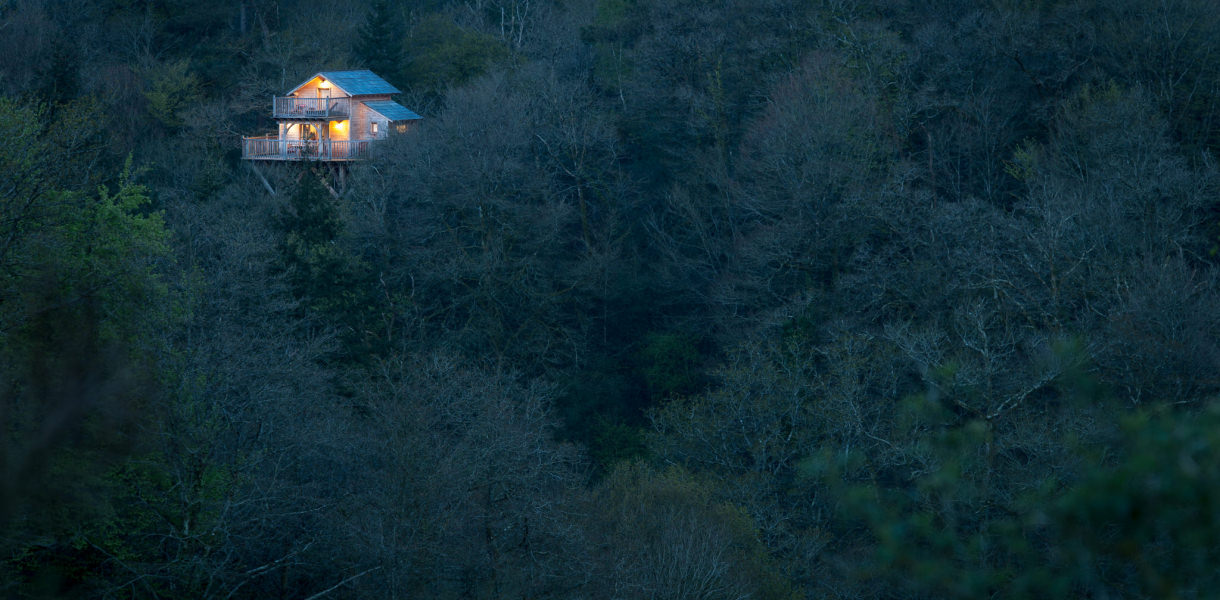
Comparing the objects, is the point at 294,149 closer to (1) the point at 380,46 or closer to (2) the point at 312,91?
(2) the point at 312,91

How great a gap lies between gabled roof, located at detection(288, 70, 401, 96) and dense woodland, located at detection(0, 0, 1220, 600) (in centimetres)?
178

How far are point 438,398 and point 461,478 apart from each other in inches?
102

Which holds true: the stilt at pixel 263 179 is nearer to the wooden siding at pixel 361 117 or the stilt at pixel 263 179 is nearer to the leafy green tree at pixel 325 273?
the wooden siding at pixel 361 117

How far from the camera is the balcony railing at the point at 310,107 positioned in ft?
116

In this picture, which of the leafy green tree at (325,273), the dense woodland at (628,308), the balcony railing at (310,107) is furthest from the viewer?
the balcony railing at (310,107)

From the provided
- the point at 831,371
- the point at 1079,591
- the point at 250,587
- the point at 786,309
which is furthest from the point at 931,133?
the point at 250,587

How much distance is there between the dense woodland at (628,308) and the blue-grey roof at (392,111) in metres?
1.07

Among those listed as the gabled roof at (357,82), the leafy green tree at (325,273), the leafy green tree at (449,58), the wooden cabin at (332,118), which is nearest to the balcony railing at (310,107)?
the wooden cabin at (332,118)

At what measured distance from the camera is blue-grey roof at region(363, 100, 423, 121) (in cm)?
3488

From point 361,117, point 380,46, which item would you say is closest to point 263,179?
point 361,117

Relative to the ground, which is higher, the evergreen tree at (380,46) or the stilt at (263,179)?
the evergreen tree at (380,46)

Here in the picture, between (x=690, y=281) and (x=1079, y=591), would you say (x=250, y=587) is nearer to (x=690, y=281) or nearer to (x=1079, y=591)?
(x=1079, y=591)

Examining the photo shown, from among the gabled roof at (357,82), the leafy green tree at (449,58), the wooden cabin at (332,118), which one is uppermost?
the leafy green tree at (449,58)

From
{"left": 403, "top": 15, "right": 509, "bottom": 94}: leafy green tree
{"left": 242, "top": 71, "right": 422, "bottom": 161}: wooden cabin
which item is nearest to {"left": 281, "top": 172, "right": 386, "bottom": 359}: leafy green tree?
{"left": 242, "top": 71, "right": 422, "bottom": 161}: wooden cabin
